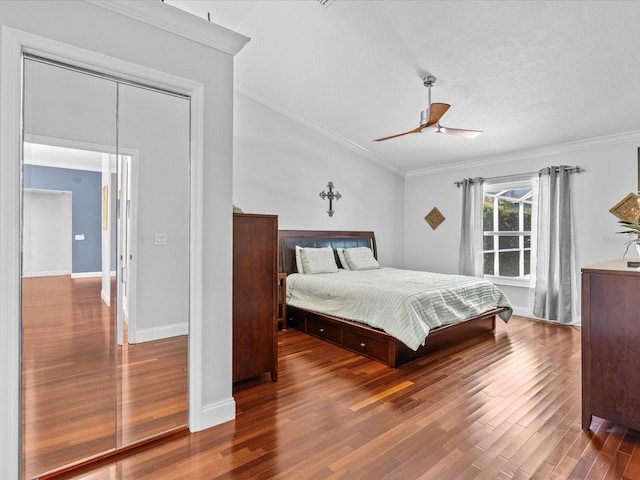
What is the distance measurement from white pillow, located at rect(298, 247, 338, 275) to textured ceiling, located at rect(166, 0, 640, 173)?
1990mm

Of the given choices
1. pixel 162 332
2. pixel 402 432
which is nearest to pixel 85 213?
pixel 162 332

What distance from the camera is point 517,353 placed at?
3504mm

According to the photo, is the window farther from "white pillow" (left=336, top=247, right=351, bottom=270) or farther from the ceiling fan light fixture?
the ceiling fan light fixture

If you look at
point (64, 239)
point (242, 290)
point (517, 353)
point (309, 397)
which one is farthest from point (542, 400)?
point (64, 239)

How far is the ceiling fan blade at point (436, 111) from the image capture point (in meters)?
3.05

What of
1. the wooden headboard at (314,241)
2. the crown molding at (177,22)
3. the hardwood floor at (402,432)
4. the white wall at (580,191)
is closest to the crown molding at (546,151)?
the white wall at (580,191)

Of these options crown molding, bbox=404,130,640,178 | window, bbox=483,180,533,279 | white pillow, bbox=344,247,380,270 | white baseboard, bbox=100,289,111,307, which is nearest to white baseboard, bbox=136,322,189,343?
white baseboard, bbox=100,289,111,307

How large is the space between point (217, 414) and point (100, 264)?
3.79ft

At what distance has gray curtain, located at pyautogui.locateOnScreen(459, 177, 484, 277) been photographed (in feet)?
18.2

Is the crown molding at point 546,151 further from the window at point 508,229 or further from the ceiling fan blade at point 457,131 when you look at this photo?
the ceiling fan blade at point 457,131

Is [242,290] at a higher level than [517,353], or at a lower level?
higher

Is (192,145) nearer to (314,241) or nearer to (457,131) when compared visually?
(457,131)

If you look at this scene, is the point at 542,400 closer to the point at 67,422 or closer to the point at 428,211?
the point at 67,422

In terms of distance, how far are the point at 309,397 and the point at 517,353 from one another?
91.0 inches
